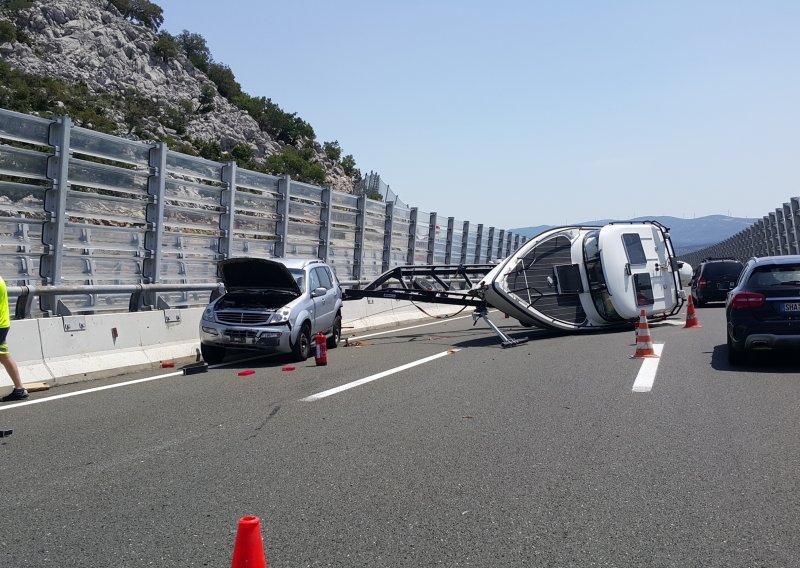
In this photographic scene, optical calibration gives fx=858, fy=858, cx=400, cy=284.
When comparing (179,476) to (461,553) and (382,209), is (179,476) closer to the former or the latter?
(461,553)

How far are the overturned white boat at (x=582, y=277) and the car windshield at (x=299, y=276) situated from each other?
158 inches

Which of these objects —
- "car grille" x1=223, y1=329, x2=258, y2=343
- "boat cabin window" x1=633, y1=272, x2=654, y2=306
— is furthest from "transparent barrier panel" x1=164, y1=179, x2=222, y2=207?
"boat cabin window" x1=633, y1=272, x2=654, y2=306

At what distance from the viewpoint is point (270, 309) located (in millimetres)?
14133

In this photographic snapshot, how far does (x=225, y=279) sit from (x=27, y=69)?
394 feet

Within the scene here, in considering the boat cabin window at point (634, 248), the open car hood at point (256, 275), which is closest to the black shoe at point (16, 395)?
the open car hood at point (256, 275)

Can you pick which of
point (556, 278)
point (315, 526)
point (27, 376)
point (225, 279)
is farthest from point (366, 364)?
point (315, 526)

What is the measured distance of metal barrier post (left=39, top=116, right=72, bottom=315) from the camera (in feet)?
42.9

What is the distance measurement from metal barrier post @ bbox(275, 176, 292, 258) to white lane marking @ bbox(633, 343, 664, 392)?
922 centimetres

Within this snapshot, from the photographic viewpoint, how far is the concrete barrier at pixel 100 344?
37.3 ft

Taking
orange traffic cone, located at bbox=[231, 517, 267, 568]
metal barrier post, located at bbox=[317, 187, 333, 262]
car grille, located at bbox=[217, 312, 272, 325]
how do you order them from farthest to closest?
metal barrier post, located at bbox=[317, 187, 333, 262] < car grille, located at bbox=[217, 312, 272, 325] < orange traffic cone, located at bbox=[231, 517, 267, 568]

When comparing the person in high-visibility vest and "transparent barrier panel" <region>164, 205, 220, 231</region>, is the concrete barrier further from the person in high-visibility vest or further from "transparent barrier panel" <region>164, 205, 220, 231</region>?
"transparent barrier panel" <region>164, 205, 220, 231</region>

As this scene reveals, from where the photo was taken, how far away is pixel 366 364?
1344cm

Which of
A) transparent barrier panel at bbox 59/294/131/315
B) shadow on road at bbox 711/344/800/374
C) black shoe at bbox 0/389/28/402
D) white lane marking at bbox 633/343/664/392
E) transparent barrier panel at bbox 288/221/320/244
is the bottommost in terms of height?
black shoe at bbox 0/389/28/402

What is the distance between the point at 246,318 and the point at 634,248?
902cm
